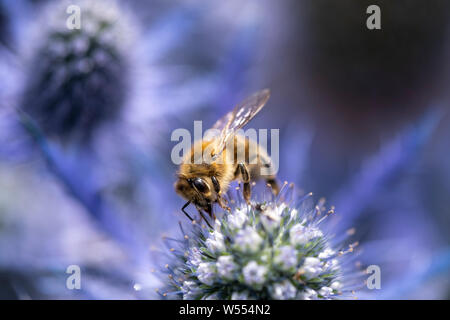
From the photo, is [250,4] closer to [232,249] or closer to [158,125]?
[158,125]

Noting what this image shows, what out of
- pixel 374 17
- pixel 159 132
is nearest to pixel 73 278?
pixel 159 132

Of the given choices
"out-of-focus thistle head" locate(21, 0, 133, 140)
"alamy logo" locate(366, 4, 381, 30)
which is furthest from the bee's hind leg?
"alamy logo" locate(366, 4, 381, 30)

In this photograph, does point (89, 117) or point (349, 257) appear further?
point (89, 117)

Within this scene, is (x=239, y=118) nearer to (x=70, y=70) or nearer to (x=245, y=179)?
(x=245, y=179)

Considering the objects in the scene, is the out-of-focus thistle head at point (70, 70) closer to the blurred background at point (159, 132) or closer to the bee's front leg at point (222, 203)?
the blurred background at point (159, 132)

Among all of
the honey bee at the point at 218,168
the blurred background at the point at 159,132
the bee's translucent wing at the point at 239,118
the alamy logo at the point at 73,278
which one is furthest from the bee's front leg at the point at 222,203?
the alamy logo at the point at 73,278

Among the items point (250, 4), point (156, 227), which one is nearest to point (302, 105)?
point (250, 4)

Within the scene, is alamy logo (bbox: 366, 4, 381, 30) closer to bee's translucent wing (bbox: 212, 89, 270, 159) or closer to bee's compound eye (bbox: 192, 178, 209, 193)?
bee's translucent wing (bbox: 212, 89, 270, 159)
